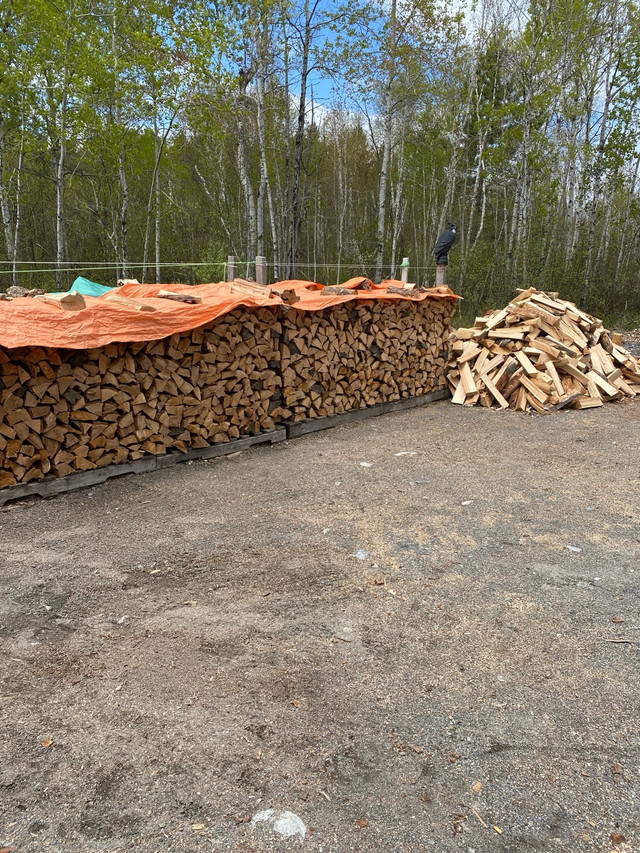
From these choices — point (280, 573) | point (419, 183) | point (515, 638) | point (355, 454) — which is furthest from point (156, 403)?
point (419, 183)

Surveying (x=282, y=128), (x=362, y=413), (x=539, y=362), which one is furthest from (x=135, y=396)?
(x=282, y=128)

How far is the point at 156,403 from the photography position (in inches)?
205

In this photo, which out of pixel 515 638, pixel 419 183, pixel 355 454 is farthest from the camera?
pixel 419 183

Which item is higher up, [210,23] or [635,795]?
[210,23]

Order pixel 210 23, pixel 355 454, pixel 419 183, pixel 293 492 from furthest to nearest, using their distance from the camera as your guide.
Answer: pixel 419 183
pixel 210 23
pixel 355 454
pixel 293 492

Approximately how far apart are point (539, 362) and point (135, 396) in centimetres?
593

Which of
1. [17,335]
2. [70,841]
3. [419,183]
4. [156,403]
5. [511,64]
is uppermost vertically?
[511,64]

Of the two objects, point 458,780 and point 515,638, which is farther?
point 515,638

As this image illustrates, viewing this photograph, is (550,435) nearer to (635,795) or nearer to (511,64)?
(635,795)

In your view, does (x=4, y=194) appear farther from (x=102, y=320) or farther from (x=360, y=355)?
(x=102, y=320)

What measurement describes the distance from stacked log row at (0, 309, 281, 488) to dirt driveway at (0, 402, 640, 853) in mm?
455

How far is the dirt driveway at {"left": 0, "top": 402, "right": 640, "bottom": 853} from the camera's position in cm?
185

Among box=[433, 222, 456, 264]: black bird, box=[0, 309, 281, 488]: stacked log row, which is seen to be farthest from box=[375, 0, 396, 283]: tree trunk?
box=[0, 309, 281, 488]: stacked log row

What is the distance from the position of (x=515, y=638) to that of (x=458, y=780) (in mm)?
982
